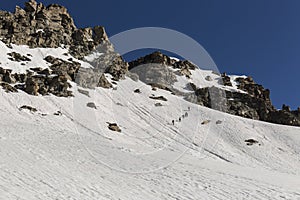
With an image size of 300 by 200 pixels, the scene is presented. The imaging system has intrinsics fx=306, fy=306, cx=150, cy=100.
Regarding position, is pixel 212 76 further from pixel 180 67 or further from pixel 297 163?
pixel 297 163

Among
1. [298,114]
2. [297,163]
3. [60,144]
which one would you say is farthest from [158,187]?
[298,114]

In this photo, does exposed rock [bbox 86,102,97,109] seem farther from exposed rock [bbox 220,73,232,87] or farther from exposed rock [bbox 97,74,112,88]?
exposed rock [bbox 220,73,232,87]

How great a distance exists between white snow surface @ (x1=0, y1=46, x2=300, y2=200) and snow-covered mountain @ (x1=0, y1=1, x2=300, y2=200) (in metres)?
0.09

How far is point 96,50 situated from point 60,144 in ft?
302

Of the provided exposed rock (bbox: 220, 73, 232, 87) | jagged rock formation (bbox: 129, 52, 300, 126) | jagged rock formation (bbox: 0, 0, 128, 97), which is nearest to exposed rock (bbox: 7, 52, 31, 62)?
jagged rock formation (bbox: 0, 0, 128, 97)

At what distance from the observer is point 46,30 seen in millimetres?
108125

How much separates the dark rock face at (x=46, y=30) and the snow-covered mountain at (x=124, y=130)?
69 centimetres

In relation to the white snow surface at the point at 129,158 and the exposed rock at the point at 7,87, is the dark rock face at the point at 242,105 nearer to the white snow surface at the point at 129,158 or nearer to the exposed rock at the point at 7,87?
the white snow surface at the point at 129,158

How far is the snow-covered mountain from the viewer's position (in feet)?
52.8

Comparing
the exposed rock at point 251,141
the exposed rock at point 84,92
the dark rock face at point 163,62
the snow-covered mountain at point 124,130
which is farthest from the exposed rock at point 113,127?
the dark rock face at point 163,62

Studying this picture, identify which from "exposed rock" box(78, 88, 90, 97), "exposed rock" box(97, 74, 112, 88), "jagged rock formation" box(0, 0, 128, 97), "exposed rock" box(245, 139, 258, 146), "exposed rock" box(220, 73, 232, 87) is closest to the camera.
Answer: "exposed rock" box(245, 139, 258, 146)

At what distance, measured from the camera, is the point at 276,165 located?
46062 mm

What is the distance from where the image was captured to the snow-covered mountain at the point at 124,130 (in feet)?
52.8

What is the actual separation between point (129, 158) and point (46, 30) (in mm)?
96450
